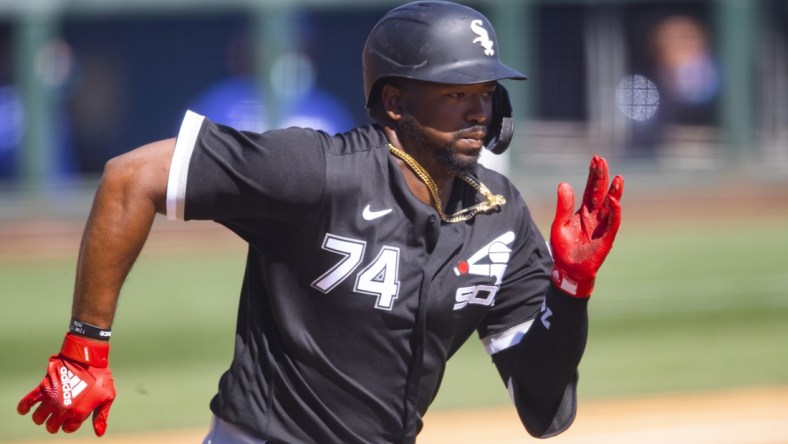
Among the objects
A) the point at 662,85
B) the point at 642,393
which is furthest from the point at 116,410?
the point at 662,85

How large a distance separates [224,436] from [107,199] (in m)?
0.70

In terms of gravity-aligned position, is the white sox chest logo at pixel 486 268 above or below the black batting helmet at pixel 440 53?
below

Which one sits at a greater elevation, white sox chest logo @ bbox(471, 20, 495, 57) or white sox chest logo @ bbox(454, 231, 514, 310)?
white sox chest logo @ bbox(471, 20, 495, 57)

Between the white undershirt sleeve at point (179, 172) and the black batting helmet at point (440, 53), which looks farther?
the black batting helmet at point (440, 53)

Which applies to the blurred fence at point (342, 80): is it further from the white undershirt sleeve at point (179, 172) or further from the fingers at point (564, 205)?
the white undershirt sleeve at point (179, 172)

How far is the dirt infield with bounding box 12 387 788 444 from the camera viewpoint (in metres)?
5.95

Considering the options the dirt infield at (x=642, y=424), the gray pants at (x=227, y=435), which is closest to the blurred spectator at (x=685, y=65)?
the dirt infield at (x=642, y=424)

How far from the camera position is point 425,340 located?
3.10m

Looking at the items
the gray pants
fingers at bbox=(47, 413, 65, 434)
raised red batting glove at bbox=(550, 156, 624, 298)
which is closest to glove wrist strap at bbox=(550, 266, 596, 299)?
raised red batting glove at bbox=(550, 156, 624, 298)

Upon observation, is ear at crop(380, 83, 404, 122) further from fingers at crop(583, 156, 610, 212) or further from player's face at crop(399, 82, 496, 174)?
fingers at crop(583, 156, 610, 212)

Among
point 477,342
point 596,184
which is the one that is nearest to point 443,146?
point 596,184

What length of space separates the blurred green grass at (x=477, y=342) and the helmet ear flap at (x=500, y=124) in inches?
138

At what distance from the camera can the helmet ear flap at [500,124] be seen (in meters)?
3.23

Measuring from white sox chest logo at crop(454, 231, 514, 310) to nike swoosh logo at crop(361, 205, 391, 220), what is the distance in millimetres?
252
